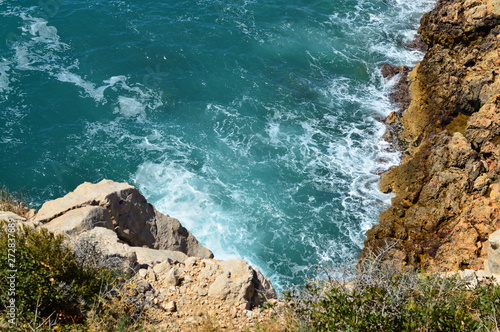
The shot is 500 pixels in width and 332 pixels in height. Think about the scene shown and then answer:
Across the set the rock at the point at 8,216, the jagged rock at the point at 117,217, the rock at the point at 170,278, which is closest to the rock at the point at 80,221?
the jagged rock at the point at 117,217

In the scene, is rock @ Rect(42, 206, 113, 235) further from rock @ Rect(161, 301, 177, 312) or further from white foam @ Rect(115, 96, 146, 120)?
white foam @ Rect(115, 96, 146, 120)

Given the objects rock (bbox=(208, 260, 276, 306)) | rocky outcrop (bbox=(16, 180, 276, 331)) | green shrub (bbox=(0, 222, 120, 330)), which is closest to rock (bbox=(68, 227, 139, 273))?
rocky outcrop (bbox=(16, 180, 276, 331))

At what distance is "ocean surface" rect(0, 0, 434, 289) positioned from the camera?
24016 millimetres

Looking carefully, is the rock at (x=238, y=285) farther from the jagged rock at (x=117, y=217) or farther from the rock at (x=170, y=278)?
the jagged rock at (x=117, y=217)

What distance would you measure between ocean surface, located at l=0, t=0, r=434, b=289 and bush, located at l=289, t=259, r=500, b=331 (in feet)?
38.5

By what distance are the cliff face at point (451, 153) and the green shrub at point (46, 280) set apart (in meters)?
12.1

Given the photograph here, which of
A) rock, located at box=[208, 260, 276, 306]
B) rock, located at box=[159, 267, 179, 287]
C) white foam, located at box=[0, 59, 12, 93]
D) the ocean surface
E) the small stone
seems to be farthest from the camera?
white foam, located at box=[0, 59, 12, 93]

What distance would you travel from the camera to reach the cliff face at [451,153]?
19328 millimetres

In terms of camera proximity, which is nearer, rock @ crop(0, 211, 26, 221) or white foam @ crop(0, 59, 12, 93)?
rock @ crop(0, 211, 26, 221)

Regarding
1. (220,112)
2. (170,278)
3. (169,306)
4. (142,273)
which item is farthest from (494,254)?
(220,112)

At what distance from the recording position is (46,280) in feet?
33.0

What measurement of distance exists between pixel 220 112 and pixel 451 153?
47.7ft

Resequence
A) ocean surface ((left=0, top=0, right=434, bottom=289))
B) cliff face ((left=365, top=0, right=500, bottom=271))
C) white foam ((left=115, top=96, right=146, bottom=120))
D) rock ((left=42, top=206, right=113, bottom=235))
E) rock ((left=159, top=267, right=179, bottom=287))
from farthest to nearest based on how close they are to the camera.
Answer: white foam ((left=115, top=96, right=146, bottom=120)) < ocean surface ((left=0, top=0, right=434, bottom=289)) < cliff face ((left=365, top=0, right=500, bottom=271)) < rock ((left=42, top=206, right=113, bottom=235)) < rock ((left=159, top=267, right=179, bottom=287))

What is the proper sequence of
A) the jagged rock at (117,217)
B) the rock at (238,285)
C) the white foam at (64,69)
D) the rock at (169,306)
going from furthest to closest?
the white foam at (64,69), the jagged rock at (117,217), the rock at (238,285), the rock at (169,306)
